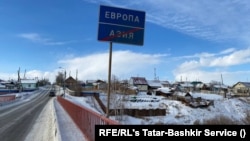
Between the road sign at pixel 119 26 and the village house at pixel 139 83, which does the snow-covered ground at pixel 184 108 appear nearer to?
the road sign at pixel 119 26

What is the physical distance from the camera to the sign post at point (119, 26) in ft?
30.9

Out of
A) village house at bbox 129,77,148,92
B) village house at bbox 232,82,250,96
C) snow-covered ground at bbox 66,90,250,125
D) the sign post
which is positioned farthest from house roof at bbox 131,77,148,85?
the sign post

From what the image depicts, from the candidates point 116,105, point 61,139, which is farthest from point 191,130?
point 116,105

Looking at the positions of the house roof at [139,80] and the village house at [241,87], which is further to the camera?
the village house at [241,87]

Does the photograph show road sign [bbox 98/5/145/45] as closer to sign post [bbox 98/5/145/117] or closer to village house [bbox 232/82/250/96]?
sign post [bbox 98/5/145/117]

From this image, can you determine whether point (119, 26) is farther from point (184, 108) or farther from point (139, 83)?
point (139, 83)

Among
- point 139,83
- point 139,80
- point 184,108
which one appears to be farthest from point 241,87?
point 184,108

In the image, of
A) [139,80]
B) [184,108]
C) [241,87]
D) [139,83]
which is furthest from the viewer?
[241,87]

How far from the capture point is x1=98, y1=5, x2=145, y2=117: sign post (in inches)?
371

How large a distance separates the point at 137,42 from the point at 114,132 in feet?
16.0

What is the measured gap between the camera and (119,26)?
9453 millimetres

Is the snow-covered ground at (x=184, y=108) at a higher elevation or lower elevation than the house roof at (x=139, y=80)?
lower

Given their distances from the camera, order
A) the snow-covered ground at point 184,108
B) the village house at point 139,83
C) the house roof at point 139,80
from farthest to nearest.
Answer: the house roof at point 139,80 < the village house at point 139,83 < the snow-covered ground at point 184,108

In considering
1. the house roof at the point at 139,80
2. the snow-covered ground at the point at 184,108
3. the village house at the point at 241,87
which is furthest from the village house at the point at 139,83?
the snow-covered ground at the point at 184,108
